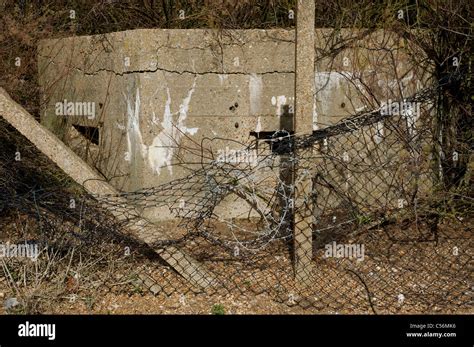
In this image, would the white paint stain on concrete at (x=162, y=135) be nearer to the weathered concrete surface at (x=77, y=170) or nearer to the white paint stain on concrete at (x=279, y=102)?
the white paint stain on concrete at (x=279, y=102)

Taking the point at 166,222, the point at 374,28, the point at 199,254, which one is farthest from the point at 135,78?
the point at 374,28

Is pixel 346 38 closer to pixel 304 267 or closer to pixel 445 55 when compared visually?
pixel 445 55

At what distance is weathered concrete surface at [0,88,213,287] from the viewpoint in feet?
14.0

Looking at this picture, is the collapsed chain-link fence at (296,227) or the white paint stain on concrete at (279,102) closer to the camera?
the collapsed chain-link fence at (296,227)

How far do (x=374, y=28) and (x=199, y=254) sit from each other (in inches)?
103

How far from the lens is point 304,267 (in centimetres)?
454

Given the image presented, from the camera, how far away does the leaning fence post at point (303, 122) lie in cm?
427

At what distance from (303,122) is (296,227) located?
757mm

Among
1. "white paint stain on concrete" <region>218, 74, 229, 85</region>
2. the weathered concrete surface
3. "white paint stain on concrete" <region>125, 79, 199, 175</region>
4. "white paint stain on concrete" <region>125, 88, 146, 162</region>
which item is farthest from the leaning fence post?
"white paint stain on concrete" <region>125, 88, 146, 162</region>

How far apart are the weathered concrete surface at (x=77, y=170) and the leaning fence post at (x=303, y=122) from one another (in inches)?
29.6

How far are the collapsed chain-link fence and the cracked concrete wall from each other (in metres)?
0.22

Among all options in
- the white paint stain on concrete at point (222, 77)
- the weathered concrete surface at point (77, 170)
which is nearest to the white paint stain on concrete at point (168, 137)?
the white paint stain on concrete at point (222, 77)

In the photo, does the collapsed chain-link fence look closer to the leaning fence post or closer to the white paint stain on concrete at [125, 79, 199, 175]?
the leaning fence post

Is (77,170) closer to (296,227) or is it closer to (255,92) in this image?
(296,227)
